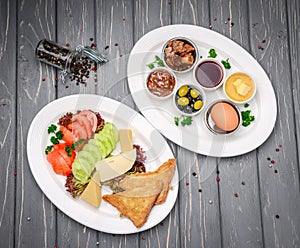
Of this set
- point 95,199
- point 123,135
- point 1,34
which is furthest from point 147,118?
point 1,34

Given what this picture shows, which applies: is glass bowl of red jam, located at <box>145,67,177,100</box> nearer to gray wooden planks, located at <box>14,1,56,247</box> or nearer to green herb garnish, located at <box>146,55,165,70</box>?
green herb garnish, located at <box>146,55,165,70</box>

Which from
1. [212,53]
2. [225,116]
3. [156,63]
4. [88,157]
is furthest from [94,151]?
[212,53]

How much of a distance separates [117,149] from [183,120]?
344 millimetres

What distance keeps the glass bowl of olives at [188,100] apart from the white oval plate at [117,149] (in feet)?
0.57

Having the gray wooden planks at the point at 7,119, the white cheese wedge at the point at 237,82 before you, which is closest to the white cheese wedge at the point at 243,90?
the white cheese wedge at the point at 237,82

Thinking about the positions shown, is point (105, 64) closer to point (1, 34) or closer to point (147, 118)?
point (147, 118)

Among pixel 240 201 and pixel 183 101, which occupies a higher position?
pixel 183 101

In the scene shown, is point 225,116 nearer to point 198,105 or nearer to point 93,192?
point 198,105

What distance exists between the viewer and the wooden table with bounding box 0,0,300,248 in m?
2.00

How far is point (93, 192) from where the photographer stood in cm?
194

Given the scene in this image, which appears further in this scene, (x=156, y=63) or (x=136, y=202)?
(x=156, y=63)

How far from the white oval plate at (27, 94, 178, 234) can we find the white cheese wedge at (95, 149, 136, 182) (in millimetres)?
78

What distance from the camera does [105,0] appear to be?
213cm

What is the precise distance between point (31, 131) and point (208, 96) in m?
0.86
